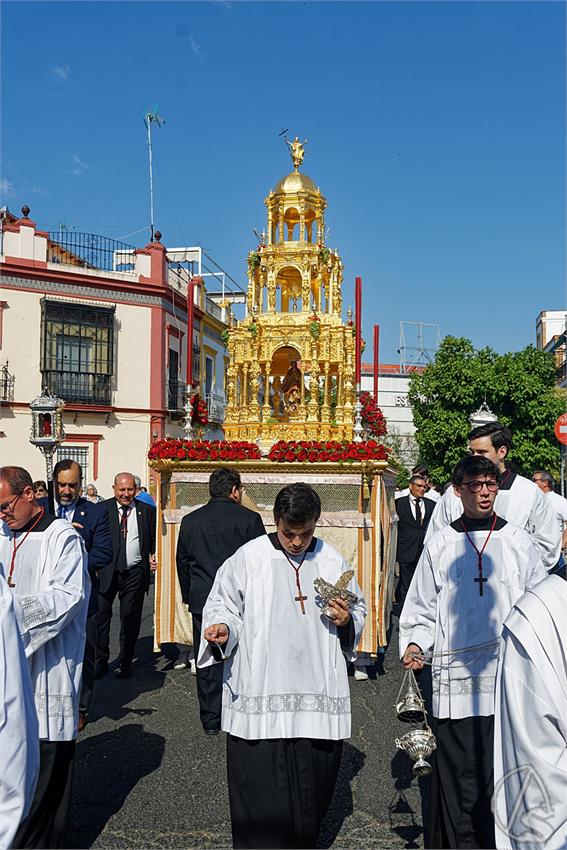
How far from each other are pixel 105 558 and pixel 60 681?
7.90 ft

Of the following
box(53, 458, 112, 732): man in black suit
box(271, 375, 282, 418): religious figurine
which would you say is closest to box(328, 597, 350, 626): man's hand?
box(53, 458, 112, 732): man in black suit

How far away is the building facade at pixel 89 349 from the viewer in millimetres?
22625

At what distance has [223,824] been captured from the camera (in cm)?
428

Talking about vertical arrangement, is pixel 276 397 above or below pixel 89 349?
below

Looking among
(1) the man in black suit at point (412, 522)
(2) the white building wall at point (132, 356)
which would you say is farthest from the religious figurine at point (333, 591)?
(2) the white building wall at point (132, 356)

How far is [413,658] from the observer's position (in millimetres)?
3838

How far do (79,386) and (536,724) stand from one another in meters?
22.6

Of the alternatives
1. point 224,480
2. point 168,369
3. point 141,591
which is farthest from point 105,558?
point 168,369

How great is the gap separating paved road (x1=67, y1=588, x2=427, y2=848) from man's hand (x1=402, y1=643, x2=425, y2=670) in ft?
3.27

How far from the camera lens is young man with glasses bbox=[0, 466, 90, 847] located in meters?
3.71

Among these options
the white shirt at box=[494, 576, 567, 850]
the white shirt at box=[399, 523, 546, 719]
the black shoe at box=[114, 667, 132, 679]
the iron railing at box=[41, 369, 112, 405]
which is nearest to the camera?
Result: the white shirt at box=[494, 576, 567, 850]

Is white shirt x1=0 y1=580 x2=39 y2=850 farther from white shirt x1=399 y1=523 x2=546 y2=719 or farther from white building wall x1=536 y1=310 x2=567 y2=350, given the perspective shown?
white building wall x1=536 y1=310 x2=567 y2=350

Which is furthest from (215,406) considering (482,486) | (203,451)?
(482,486)

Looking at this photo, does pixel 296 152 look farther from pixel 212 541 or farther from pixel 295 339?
pixel 212 541
